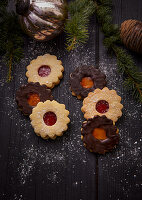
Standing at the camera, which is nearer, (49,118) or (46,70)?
(49,118)

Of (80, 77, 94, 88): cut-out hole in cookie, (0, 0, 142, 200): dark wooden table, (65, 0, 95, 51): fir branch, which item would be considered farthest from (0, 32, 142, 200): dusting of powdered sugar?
(65, 0, 95, 51): fir branch

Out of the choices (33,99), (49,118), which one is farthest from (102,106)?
(33,99)

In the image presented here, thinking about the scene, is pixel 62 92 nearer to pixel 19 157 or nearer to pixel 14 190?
pixel 19 157

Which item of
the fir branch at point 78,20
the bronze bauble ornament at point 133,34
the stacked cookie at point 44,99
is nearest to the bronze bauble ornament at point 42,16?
the fir branch at point 78,20

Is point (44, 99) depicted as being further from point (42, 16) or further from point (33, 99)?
point (42, 16)

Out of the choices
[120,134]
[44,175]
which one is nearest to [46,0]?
[120,134]

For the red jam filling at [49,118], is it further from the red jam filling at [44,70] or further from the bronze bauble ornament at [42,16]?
the bronze bauble ornament at [42,16]
